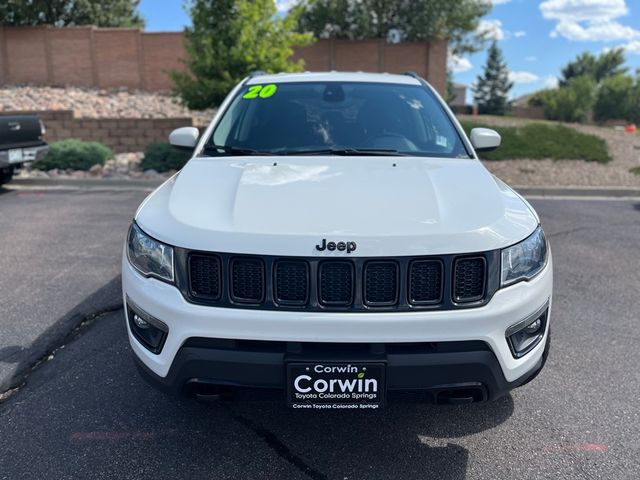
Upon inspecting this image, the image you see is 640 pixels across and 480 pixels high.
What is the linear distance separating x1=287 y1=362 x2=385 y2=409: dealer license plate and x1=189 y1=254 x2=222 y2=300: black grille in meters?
0.45

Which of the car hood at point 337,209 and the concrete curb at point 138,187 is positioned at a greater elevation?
the car hood at point 337,209

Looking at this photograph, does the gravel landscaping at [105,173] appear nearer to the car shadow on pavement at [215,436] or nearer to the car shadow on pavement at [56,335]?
the car shadow on pavement at [56,335]

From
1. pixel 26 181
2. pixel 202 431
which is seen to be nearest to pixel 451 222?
pixel 202 431

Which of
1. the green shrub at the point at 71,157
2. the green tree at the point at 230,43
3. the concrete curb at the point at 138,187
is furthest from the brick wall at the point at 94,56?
the concrete curb at the point at 138,187

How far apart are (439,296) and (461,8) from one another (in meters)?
26.3

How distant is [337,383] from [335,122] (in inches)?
79.5

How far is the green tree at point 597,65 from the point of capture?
77.5 m

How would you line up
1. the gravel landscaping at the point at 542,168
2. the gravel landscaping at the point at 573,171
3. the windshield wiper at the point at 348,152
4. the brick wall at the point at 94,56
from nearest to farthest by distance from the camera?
the windshield wiper at the point at 348,152 → the gravel landscaping at the point at 573,171 → the gravel landscaping at the point at 542,168 → the brick wall at the point at 94,56

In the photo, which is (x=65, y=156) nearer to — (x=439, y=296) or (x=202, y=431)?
(x=202, y=431)

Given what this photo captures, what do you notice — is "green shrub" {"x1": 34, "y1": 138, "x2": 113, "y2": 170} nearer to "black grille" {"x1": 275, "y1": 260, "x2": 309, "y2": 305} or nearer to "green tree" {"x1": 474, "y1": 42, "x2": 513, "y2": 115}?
"black grille" {"x1": 275, "y1": 260, "x2": 309, "y2": 305}

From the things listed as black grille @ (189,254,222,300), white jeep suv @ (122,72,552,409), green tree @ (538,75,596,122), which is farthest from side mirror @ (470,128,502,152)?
green tree @ (538,75,596,122)

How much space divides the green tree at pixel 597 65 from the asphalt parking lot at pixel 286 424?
83683 millimetres

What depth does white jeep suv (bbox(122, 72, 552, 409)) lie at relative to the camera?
220cm

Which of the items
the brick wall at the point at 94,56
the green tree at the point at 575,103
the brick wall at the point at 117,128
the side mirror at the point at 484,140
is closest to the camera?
the side mirror at the point at 484,140
